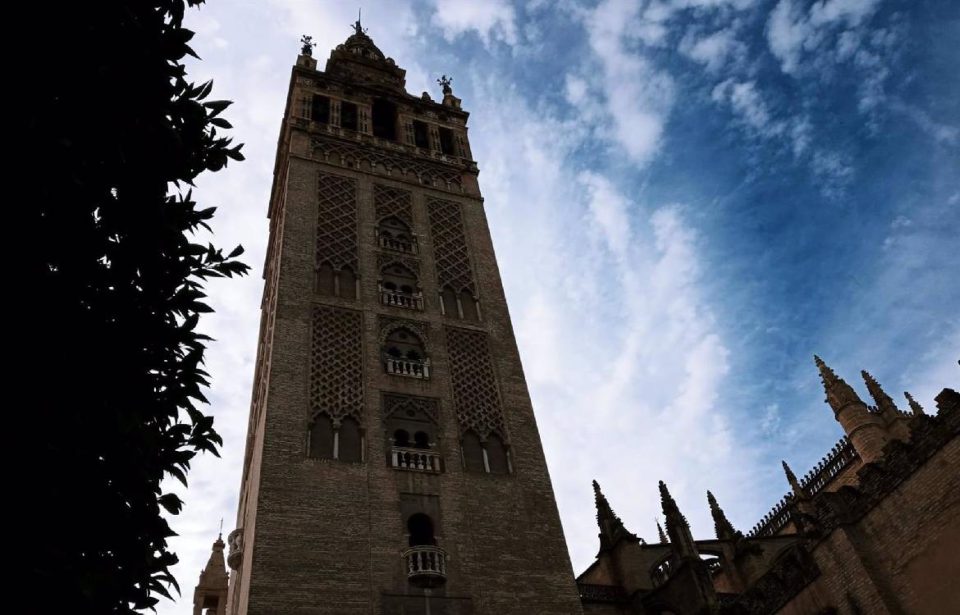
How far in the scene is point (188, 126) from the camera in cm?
668

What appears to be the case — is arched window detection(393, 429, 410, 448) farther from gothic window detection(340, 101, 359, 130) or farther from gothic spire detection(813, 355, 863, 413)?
gothic spire detection(813, 355, 863, 413)

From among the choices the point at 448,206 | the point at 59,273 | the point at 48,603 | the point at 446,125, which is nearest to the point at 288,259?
the point at 448,206

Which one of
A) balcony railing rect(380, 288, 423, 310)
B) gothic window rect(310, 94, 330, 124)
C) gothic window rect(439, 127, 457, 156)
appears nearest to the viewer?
balcony railing rect(380, 288, 423, 310)

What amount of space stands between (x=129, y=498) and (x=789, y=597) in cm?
1242

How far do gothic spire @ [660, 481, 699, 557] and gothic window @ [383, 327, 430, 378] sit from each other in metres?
6.71

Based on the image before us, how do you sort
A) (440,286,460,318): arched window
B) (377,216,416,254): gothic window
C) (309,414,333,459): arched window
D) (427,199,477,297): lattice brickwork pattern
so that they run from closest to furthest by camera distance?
(309,414,333,459): arched window → (440,286,460,318): arched window → (427,199,477,297): lattice brickwork pattern → (377,216,416,254): gothic window

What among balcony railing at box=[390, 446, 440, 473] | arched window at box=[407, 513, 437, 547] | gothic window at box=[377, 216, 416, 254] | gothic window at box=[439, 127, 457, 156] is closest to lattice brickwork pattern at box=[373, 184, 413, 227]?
gothic window at box=[377, 216, 416, 254]

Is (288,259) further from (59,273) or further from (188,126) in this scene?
(59,273)

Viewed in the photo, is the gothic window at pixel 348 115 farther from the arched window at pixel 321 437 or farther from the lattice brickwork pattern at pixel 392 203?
the arched window at pixel 321 437

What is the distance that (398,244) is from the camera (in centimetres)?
2038

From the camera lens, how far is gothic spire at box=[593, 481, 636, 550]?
62.5 feet

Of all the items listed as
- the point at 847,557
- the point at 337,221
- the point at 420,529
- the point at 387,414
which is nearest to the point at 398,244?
the point at 337,221

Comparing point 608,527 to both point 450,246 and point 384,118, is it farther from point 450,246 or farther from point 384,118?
point 384,118

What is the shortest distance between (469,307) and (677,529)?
23.9 ft
